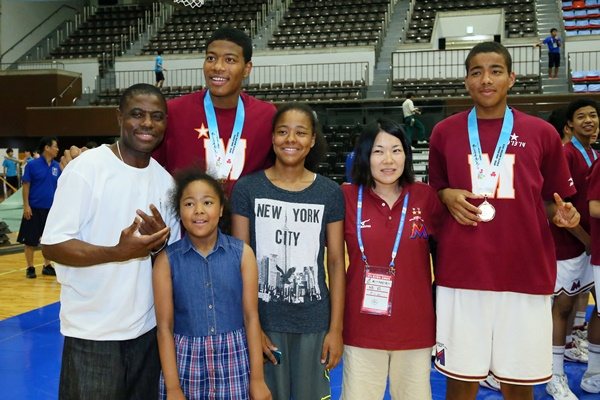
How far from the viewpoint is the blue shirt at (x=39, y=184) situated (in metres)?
7.26

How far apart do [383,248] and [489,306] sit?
0.52m

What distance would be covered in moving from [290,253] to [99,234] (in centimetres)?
77

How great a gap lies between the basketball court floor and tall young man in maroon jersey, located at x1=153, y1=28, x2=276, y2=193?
1.48 meters

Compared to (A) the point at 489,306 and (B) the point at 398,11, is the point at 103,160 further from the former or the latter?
(B) the point at 398,11

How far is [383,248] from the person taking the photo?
2482mm

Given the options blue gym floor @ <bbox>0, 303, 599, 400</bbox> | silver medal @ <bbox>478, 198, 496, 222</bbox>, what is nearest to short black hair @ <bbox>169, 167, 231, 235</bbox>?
silver medal @ <bbox>478, 198, 496, 222</bbox>

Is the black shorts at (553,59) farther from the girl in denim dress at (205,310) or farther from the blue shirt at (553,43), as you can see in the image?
the girl in denim dress at (205,310)

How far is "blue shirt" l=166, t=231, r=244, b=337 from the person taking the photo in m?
2.26

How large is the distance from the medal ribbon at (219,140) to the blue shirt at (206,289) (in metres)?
0.48

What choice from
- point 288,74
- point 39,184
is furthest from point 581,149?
point 288,74

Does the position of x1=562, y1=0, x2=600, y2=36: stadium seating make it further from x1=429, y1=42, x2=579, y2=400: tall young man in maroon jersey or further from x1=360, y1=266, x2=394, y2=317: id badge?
x1=360, y1=266, x2=394, y2=317: id badge

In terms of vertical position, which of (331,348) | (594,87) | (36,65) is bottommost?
(331,348)

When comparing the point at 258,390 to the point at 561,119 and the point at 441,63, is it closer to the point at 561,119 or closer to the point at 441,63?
the point at 561,119

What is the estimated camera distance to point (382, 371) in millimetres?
2518
